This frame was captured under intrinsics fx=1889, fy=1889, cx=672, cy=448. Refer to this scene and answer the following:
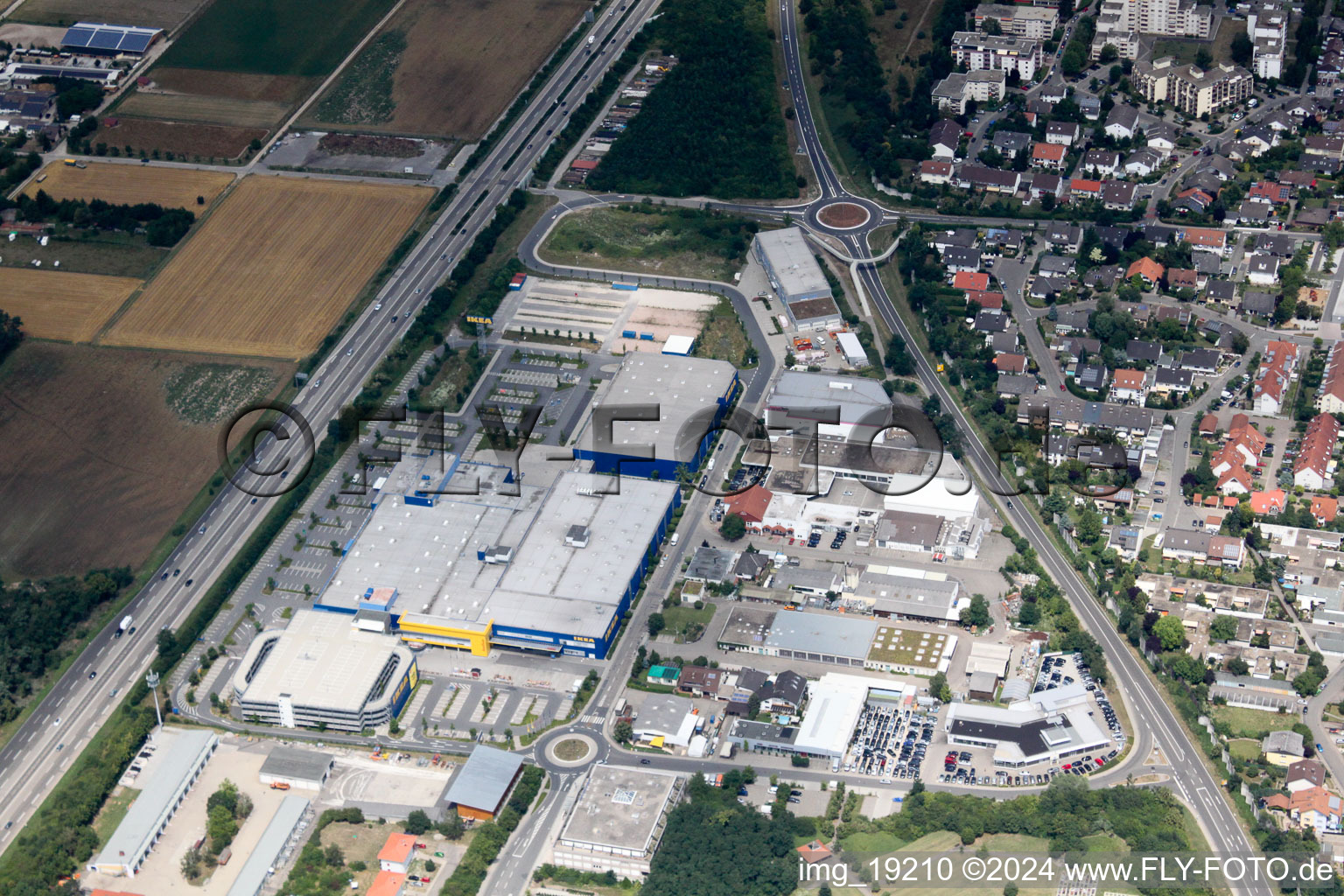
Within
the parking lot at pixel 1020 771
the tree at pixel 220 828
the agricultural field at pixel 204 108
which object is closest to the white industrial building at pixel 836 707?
the parking lot at pixel 1020 771

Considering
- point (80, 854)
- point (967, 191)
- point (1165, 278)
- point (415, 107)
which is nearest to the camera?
point (80, 854)

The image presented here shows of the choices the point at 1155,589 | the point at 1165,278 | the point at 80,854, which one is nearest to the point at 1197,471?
the point at 1155,589

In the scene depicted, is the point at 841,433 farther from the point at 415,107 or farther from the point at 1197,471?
the point at 415,107

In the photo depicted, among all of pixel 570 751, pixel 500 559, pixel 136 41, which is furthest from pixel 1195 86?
pixel 136 41

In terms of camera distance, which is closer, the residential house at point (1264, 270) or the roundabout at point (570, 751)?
→ the roundabout at point (570, 751)

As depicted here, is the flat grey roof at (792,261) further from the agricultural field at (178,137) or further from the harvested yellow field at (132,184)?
the agricultural field at (178,137)
